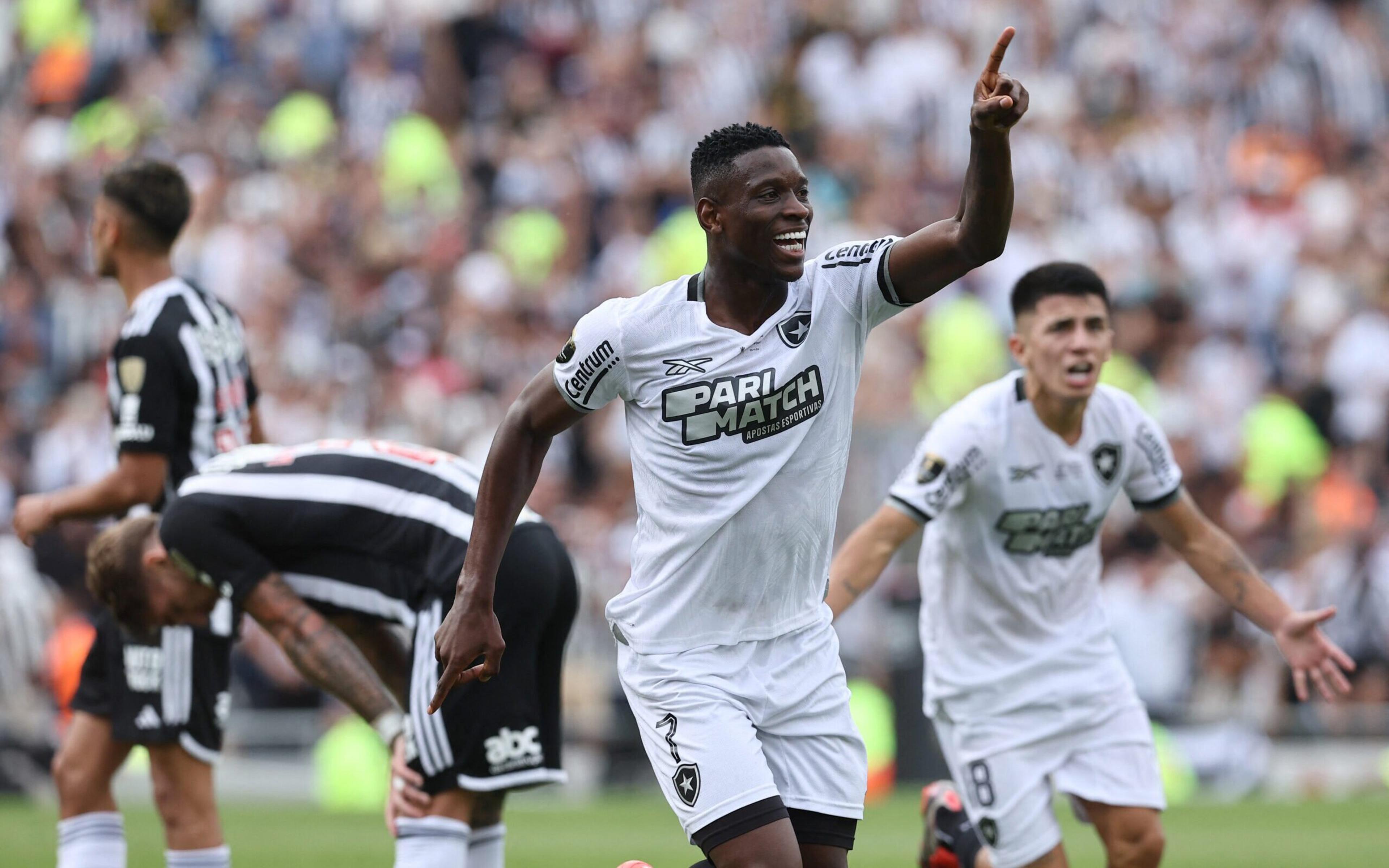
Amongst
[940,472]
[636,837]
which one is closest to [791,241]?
[940,472]

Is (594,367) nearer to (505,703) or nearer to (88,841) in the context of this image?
A: (505,703)

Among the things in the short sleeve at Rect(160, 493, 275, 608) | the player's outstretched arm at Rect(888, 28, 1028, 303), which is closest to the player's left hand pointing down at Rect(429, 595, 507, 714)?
the short sleeve at Rect(160, 493, 275, 608)

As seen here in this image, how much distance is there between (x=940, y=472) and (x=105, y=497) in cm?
312

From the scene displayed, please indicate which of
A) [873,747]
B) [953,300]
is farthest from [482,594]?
[953,300]

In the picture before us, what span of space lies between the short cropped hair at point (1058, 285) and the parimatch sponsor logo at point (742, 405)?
2.11 meters

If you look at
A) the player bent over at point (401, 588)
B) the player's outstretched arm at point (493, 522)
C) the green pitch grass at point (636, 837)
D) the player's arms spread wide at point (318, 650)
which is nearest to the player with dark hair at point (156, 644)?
the player bent over at point (401, 588)

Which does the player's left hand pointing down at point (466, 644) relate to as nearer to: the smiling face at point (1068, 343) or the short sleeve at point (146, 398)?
the short sleeve at point (146, 398)

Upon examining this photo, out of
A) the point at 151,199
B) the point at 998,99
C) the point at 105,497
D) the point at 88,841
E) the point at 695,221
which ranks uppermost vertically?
the point at 695,221

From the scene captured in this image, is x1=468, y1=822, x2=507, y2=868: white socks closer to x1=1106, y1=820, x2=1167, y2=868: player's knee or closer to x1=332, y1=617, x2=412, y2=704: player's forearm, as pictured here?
x1=332, y1=617, x2=412, y2=704: player's forearm

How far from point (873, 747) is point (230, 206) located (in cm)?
828

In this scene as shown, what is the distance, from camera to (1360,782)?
14578mm

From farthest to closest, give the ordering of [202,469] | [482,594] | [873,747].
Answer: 1. [873,747]
2. [202,469]
3. [482,594]

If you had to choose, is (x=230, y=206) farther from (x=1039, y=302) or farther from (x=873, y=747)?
(x=1039, y=302)

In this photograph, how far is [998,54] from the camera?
15.9ft
